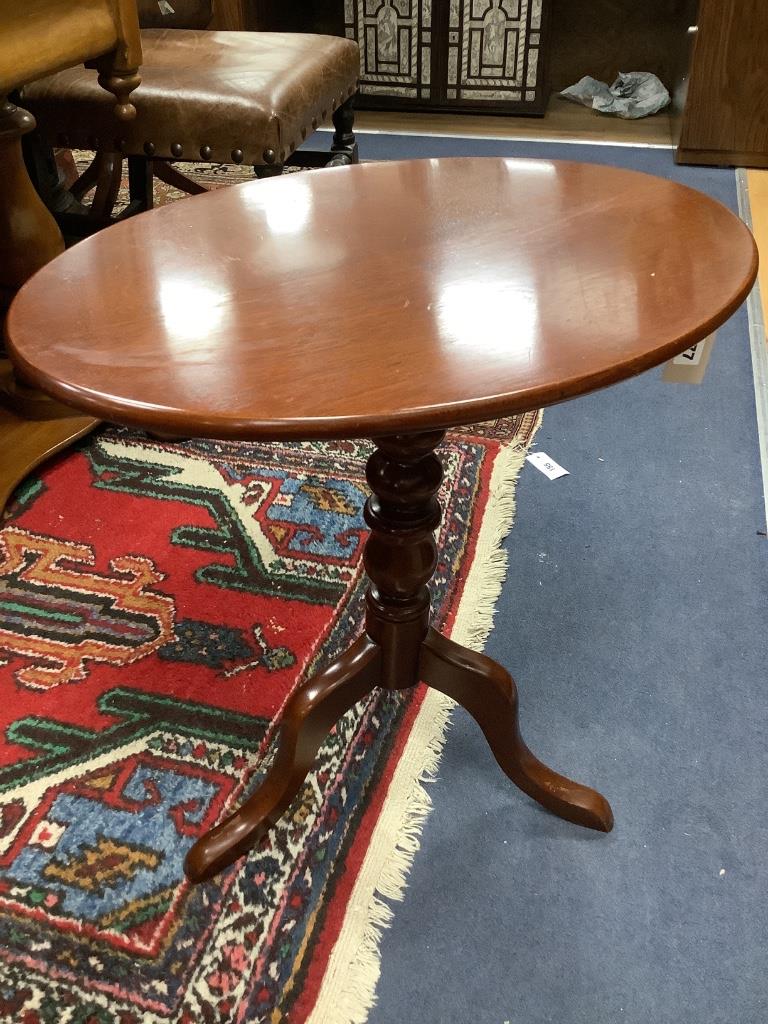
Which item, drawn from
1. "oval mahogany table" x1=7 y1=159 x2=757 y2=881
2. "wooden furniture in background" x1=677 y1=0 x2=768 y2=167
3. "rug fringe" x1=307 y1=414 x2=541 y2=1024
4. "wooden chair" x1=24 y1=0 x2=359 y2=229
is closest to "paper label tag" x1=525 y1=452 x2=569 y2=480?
"rug fringe" x1=307 y1=414 x2=541 y2=1024

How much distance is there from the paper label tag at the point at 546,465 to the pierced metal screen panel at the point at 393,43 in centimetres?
198

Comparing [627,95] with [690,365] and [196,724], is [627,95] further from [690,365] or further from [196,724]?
[196,724]

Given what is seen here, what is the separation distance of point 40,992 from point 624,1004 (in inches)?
19.9

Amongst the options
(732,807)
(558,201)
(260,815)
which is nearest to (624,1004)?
(732,807)

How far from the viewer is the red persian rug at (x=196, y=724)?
0.78 m

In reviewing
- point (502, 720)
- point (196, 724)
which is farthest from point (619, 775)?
point (196, 724)

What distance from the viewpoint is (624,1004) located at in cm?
76

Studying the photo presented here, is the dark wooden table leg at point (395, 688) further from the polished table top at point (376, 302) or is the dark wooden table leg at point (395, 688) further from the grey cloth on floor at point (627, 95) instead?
the grey cloth on floor at point (627, 95)

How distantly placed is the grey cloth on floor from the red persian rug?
2000mm

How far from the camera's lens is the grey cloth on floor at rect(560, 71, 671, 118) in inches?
116

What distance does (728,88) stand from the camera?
7.97 feet

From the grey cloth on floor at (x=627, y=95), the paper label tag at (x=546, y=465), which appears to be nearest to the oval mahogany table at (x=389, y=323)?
the paper label tag at (x=546, y=465)

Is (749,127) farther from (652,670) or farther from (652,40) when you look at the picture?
(652,670)

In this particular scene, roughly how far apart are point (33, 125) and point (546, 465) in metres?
0.92
